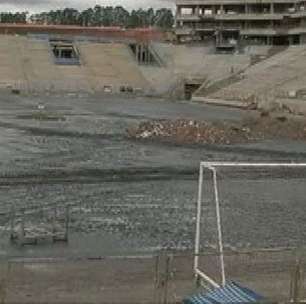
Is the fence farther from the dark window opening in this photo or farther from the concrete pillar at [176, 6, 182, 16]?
the concrete pillar at [176, 6, 182, 16]

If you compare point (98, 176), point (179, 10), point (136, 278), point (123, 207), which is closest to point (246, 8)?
point (179, 10)

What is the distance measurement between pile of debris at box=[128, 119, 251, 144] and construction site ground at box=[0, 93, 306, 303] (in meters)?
1.31

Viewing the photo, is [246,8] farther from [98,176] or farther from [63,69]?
[98,176]

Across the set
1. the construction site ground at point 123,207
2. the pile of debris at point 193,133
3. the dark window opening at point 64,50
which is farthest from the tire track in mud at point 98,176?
the dark window opening at point 64,50

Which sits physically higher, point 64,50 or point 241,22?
point 241,22

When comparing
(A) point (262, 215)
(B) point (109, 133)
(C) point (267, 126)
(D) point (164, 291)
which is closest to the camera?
(D) point (164, 291)

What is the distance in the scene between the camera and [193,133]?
47.6 m

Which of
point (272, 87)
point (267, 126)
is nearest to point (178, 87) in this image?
point (272, 87)

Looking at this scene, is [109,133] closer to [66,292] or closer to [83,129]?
[83,129]

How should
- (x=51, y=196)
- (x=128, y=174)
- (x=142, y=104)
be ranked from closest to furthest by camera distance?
(x=51, y=196), (x=128, y=174), (x=142, y=104)

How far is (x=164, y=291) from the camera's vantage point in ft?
36.8

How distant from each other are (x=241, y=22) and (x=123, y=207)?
104886 mm

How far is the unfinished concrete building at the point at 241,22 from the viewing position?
384 ft

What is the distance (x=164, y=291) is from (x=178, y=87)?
296 feet
